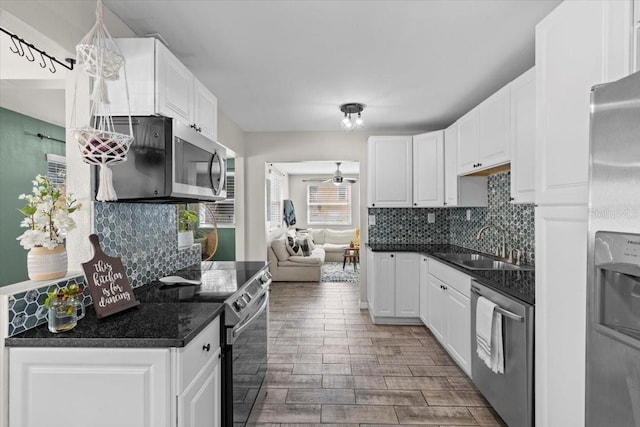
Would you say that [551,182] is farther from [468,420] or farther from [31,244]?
[31,244]

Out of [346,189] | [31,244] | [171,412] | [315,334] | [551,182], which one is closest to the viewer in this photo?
[171,412]

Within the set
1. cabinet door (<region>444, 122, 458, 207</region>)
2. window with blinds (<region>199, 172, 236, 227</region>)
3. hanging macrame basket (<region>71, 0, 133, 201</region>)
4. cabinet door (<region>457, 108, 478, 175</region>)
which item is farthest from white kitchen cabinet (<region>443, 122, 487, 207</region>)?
window with blinds (<region>199, 172, 236, 227</region>)

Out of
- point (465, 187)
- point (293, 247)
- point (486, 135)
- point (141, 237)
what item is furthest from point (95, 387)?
point (293, 247)

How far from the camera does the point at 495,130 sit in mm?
2758

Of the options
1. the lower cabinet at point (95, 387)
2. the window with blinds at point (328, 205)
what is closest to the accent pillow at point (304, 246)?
the window with blinds at point (328, 205)

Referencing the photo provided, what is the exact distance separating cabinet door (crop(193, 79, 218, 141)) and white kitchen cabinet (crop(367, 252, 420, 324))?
7.95 feet

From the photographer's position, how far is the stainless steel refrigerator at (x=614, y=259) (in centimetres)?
97

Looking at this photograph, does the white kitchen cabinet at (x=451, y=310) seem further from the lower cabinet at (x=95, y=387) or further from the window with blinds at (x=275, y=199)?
the window with blinds at (x=275, y=199)

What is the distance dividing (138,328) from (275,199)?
6.70 metres

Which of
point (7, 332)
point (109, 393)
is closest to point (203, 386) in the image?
point (109, 393)

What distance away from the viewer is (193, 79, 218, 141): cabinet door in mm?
2315

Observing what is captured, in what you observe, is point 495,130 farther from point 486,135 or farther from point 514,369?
point 514,369

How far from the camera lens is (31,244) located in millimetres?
1438

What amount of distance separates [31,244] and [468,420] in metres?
2.60
